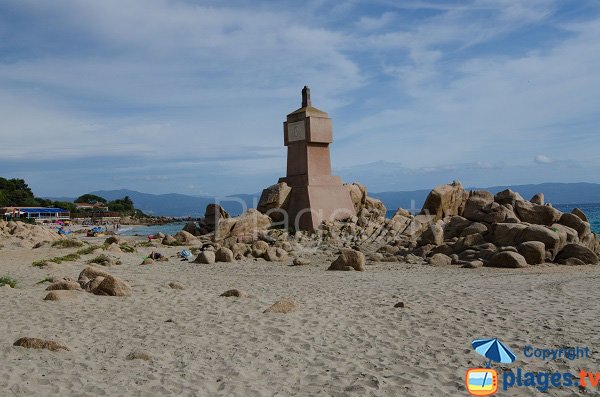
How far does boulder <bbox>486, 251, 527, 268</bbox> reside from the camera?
12734mm

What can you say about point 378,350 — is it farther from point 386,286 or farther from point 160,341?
point 386,286

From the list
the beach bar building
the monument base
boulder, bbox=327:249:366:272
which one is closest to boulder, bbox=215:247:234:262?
boulder, bbox=327:249:366:272

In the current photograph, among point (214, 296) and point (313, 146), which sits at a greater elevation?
point (313, 146)

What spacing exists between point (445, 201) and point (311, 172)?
5119 mm

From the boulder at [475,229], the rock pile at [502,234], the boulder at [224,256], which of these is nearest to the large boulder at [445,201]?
the rock pile at [502,234]

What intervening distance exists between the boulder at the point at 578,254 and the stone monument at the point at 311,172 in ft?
26.3

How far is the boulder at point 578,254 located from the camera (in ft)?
45.0

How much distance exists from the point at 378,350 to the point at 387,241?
12.0 meters

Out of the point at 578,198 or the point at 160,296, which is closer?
the point at 160,296

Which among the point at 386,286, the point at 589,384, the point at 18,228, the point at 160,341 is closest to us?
the point at 589,384

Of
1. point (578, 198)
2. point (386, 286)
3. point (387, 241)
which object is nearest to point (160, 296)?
point (386, 286)

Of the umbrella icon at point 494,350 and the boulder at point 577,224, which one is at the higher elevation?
the boulder at point 577,224

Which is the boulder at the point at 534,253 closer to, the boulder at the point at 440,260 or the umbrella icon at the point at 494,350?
the boulder at the point at 440,260

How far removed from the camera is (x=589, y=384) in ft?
15.6
